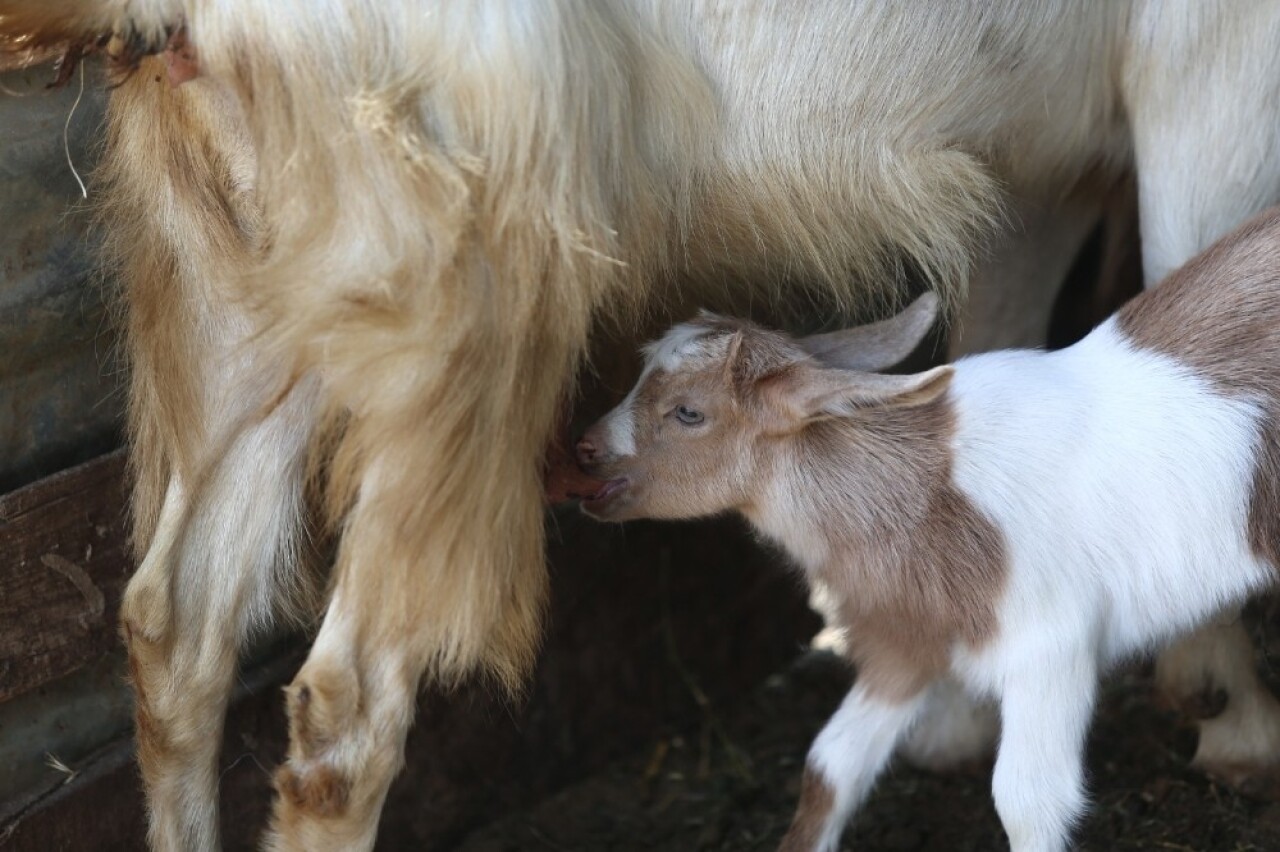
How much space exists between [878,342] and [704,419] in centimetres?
32

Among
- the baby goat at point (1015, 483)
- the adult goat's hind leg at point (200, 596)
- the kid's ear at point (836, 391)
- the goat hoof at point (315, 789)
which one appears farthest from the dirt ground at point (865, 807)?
the kid's ear at point (836, 391)

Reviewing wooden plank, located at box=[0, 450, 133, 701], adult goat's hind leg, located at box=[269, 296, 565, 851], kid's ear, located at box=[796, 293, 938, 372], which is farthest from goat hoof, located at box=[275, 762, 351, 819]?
kid's ear, located at box=[796, 293, 938, 372]

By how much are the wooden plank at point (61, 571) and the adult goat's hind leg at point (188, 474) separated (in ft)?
0.34

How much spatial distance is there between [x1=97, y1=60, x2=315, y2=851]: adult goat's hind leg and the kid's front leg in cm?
91

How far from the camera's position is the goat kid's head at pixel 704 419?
8.25 feet

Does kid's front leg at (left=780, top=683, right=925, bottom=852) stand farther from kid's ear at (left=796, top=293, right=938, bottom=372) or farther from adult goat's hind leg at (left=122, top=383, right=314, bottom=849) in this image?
adult goat's hind leg at (left=122, top=383, right=314, bottom=849)

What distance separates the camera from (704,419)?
101 inches

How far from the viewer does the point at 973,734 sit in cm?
343

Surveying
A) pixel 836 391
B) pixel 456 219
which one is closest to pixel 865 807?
pixel 836 391

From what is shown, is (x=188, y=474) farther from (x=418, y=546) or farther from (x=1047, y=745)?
(x=1047, y=745)

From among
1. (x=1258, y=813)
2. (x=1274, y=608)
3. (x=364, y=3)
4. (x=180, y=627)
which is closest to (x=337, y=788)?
(x=180, y=627)

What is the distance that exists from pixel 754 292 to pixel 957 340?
0.79 meters

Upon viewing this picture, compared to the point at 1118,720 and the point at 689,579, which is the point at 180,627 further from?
the point at 1118,720

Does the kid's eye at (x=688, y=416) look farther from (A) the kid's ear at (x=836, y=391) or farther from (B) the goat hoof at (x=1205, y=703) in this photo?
(B) the goat hoof at (x=1205, y=703)
